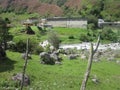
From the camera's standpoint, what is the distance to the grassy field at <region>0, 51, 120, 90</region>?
44469 mm

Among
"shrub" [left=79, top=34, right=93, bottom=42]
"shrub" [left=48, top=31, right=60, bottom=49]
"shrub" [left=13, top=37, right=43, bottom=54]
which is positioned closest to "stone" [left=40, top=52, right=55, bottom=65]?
"shrub" [left=13, top=37, right=43, bottom=54]

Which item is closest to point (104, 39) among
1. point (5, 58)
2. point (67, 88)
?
point (5, 58)

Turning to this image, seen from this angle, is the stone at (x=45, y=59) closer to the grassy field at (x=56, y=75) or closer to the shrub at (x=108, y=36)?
the grassy field at (x=56, y=75)

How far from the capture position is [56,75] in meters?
49.1

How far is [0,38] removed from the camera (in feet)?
205

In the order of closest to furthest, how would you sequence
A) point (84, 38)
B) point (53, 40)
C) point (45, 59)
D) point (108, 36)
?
point (45, 59) < point (53, 40) < point (84, 38) < point (108, 36)

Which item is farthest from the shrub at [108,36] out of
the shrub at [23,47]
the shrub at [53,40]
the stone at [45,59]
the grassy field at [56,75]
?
the stone at [45,59]

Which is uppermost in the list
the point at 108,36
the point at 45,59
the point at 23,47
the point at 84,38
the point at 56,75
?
the point at 56,75

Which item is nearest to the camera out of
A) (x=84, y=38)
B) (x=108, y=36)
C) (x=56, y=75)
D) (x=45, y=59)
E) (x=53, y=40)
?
(x=56, y=75)

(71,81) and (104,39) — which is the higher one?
(71,81)

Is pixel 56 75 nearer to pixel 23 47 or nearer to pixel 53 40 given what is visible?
pixel 23 47

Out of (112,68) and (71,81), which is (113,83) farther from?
(112,68)

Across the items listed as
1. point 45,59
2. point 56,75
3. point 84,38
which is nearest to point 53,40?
point 84,38

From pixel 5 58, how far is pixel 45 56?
240 inches
